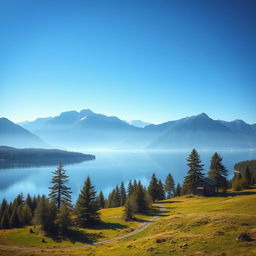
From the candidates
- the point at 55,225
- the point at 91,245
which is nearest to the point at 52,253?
the point at 91,245

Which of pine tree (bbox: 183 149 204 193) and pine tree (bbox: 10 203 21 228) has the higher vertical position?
pine tree (bbox: 183 149 204 193)

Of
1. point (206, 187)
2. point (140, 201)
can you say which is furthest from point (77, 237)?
point (206, 187)

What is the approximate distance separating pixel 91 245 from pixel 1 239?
17539mm

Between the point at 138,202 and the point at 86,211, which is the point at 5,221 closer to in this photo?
the point at 86,211

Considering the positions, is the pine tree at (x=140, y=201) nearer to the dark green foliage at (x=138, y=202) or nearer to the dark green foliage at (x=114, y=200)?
the dark green foliage at (x=138, y=202)

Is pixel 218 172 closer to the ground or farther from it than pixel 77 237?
farther from it

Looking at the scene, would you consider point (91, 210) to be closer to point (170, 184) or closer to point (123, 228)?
point (123, 228)

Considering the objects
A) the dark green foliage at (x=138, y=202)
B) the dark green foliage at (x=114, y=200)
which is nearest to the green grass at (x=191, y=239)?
the dark green foliage at (x=138, y=202)

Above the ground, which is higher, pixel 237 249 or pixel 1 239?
pixel 237 249

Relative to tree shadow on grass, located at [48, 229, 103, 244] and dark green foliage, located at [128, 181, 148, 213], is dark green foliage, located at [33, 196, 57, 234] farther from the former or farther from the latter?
dark green foliage, located at [128, 181, 148, 213]

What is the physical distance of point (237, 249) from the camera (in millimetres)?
22031

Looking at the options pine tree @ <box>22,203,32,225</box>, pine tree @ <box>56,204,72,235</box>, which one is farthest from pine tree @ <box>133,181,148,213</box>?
pine tree @ <box>22,203,32,225</box>

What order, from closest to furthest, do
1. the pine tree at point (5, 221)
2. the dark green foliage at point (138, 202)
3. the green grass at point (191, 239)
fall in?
the green grass at point (191, 239), the dark green foliage at point (138, 202), the pine tree at point (5, 221)

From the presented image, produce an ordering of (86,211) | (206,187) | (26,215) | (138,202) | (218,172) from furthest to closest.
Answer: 1. (218,172)
2. (206,187)
3. (26,215)
4. (138,202)
5. (86,211)
